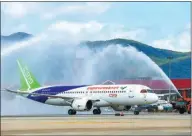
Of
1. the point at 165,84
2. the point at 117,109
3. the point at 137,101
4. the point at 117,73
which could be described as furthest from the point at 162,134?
the point at 117,73

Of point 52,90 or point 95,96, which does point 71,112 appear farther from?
point 52,90

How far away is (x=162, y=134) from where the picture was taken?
96.9ft

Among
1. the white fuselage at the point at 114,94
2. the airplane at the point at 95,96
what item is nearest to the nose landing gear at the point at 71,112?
the airplane at the point at 95,96

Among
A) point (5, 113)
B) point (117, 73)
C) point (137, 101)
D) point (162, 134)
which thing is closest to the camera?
point (162, 134)

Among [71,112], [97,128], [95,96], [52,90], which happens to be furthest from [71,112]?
[97,128]

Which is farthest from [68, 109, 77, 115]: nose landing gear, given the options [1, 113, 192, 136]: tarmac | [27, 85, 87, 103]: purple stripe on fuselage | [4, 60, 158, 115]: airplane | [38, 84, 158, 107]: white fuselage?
[1, 113, 192, 136]: tarmac

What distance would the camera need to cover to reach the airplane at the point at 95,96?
75.7m

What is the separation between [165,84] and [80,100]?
2483 inches

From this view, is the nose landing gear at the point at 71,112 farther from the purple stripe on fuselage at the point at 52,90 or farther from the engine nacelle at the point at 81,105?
the purple stripe on fuselage at the point at 52,90

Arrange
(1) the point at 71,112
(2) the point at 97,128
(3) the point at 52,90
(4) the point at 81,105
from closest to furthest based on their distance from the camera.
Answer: (2) the point at 97,128
(4) the point at 81,105
(1) the point at 71,112
(3) the point at 52,90

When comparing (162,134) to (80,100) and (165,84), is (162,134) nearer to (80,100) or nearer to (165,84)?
(80,100)

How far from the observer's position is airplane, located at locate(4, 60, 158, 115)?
75.7m

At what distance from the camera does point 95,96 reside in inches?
3125

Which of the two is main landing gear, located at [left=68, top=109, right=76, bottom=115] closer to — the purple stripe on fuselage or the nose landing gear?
the nose landing gear
